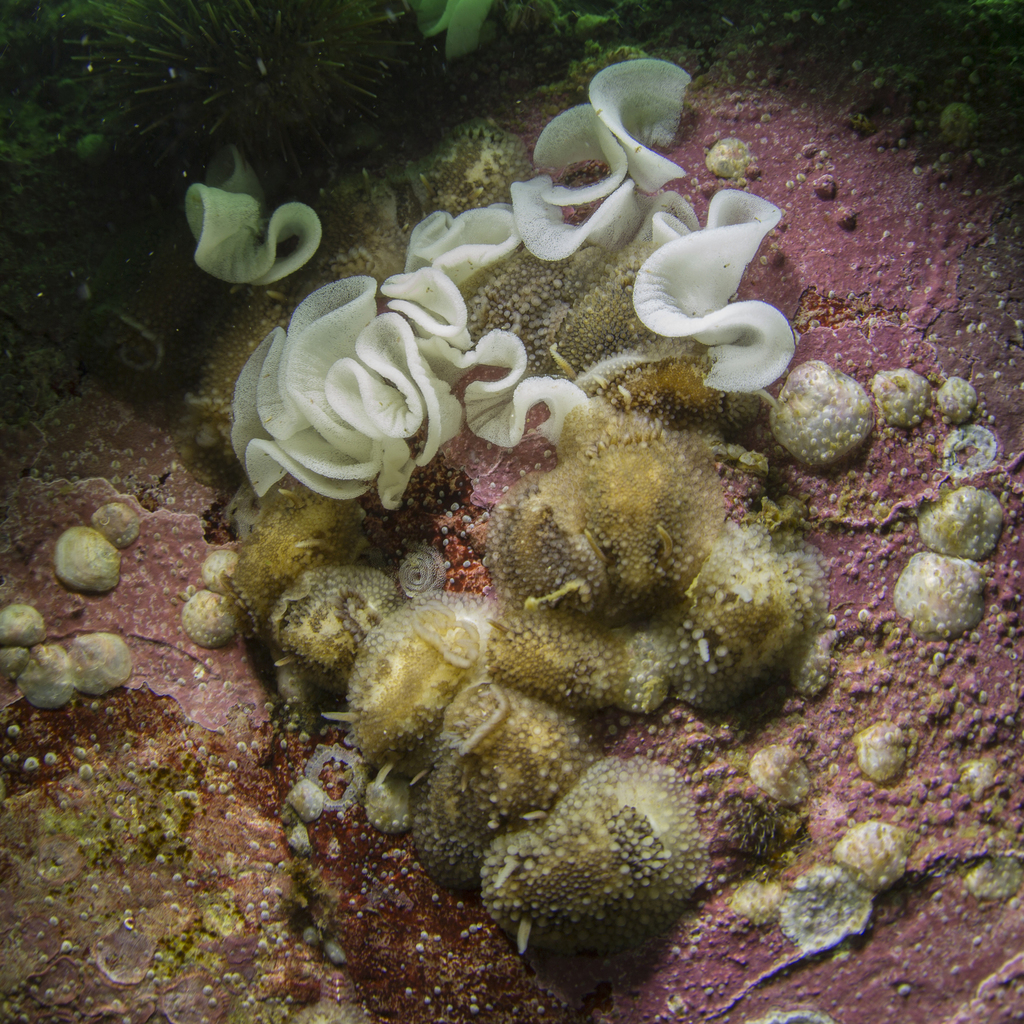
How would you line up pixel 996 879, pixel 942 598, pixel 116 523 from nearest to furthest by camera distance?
pixel 996 879
pixel 942 598
pixel 116 523

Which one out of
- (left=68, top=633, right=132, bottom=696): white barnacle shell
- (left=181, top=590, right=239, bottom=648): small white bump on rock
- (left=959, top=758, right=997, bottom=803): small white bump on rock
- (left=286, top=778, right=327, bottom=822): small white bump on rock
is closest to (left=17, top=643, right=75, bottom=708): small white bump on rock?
(left=68, top=633, right=132, bottom=696): white barnacle shell

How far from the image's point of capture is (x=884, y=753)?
1.97m

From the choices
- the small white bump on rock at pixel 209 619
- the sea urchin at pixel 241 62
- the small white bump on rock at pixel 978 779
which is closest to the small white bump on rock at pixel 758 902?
the small white bump on rock at pixel 978 779

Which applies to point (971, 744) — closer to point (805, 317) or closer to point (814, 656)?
point (814, 656)

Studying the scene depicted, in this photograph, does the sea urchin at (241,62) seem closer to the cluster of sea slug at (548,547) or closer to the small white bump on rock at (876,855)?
the cluster of sea slug at (548,547)

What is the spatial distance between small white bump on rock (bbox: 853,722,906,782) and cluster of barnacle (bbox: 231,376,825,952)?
1.02 feet

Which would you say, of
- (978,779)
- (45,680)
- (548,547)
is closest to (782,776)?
(978,779)

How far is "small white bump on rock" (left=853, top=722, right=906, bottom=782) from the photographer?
197 centimetres

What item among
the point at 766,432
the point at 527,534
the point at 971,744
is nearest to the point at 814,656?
the point at 971,744

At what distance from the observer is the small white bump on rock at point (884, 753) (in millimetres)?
1974

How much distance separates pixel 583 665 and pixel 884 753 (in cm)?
97

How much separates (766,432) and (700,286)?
1.91 feet

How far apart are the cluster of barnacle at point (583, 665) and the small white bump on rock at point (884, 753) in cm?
31

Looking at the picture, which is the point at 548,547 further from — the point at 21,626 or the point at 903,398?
the point at 21,626
